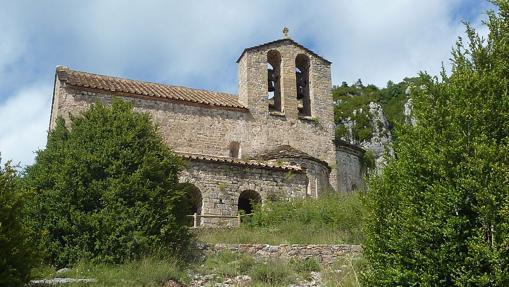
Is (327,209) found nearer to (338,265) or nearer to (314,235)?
(314,235)

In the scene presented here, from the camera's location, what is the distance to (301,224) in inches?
704

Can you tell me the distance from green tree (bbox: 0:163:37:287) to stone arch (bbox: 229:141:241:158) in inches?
541

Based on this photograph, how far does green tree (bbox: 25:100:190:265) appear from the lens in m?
13.8

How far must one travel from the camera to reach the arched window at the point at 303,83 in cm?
2609

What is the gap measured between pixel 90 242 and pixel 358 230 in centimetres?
738

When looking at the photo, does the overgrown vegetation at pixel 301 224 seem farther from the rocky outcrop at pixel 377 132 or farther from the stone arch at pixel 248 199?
the rocky outcrop at pixel 377 132

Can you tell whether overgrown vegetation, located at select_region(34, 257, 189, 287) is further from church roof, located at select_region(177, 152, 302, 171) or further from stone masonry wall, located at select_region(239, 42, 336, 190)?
stone masonry wall, located at select_region(239, 42, 336, 190)

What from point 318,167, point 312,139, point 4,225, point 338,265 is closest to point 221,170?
point 318,167

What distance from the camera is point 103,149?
15.3m

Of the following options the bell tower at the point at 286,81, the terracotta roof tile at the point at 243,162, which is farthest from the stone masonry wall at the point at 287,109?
the terracotta roof tile at the point at 243,162

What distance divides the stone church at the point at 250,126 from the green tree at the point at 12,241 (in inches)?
339

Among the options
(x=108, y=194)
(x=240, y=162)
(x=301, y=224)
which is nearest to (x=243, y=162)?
(x=240, y=162)

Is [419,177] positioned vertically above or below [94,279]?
above

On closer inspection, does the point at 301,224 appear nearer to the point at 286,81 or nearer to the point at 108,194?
the point at 108,194
